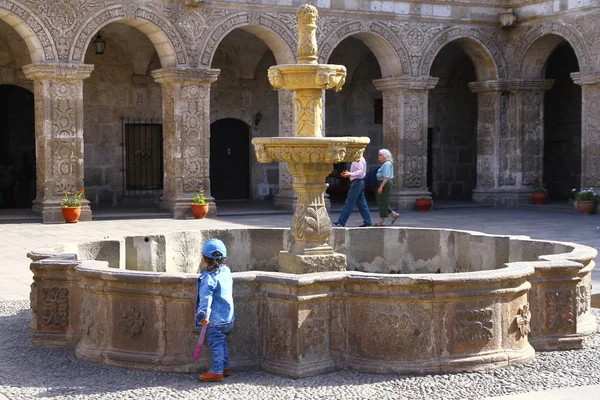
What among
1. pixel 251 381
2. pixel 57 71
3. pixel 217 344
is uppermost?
pixel 57 71

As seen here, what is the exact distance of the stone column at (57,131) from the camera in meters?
15.4

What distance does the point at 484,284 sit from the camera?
19.7ft

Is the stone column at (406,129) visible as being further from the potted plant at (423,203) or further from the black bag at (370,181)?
the black bag at (370,181)

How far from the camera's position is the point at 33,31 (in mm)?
15336

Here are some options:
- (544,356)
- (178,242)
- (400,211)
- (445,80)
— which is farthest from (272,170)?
(544,356)

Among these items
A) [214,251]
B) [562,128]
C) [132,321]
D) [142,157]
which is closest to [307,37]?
[214,251]

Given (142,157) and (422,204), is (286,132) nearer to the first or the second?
(422,204)

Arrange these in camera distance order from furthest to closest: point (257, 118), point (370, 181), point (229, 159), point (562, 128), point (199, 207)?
point (562, 128)
point (370, 181)
point (257, 118)
point (229, 159)
point (199, 207)

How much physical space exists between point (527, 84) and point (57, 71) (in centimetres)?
978

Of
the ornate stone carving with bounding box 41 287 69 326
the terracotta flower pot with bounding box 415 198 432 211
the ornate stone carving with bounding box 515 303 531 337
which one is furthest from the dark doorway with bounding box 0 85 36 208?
the ornate stone carving with bounding box 515 303 531 337

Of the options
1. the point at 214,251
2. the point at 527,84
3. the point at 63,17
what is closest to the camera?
the point at 214,251

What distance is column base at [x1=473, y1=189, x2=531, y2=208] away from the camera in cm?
1973

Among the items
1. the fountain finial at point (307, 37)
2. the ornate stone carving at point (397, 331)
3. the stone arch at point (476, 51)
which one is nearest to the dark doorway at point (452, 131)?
the stone arch at point (476, 51)

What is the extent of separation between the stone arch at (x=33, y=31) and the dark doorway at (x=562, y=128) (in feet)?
39.7
